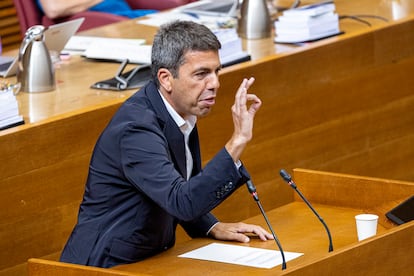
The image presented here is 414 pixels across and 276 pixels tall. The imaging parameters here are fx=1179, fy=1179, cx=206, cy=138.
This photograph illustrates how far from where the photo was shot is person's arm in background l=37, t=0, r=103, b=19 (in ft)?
Answer: 19.0

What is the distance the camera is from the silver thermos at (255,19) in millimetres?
5098

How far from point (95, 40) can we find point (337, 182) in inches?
76.8

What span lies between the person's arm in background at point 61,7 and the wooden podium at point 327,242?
2.56m

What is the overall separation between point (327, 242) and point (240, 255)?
25cm

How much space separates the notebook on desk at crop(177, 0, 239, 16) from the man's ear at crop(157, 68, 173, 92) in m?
2.40

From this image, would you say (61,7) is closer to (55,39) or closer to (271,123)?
(55,39)

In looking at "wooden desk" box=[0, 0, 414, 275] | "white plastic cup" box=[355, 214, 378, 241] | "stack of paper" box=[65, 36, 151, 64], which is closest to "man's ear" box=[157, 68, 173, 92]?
"white plastic cup" box=[355, 214, 378, 241]

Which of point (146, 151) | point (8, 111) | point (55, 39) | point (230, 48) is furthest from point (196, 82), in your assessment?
point (55, 39)

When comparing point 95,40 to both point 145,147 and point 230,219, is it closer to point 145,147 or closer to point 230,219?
point 230,219

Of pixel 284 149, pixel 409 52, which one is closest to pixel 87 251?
pixel 284 149

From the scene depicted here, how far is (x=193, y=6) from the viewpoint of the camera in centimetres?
581

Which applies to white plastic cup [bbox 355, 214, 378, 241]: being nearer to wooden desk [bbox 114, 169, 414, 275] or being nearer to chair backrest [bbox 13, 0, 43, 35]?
wooden desk [bbox 114, 169, 414, 275]

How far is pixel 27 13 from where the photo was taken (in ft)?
19.4

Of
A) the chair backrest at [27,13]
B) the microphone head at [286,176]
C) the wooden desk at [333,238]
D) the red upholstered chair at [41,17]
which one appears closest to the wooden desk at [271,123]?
the red upholstered chair at [41,17]
